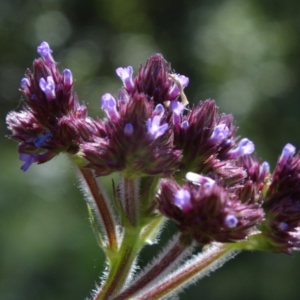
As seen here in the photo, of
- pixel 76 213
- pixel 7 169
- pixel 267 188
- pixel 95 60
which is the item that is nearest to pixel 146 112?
pixel 267 188

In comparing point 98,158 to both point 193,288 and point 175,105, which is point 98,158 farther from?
point 193,288

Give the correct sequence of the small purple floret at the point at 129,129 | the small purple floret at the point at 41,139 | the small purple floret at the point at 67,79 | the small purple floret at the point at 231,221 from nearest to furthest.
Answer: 1. the small purple floret at the point at 231,221
2. the small purple floret at the point at 129,129
3. the small purple floret at the point at 41,139
4. the small purple floret at the point at 67,79

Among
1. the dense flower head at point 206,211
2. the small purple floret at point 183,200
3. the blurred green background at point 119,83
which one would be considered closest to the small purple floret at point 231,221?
the dense flower head at point 206,211

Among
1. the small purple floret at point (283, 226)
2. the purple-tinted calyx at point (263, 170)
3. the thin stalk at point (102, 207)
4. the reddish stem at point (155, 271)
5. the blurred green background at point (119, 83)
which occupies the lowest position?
the reddish stem at point (155, 271)

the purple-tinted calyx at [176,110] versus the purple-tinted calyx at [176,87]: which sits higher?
the purple-tinted calyx at [176,87]

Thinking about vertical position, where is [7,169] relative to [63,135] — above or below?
above

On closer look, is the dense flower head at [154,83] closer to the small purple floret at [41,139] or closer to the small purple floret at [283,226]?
the small purple floret at [41,139]

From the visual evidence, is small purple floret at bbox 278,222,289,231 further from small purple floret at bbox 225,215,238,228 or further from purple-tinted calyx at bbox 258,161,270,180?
small purple floret at bbox 225,215,238,228
